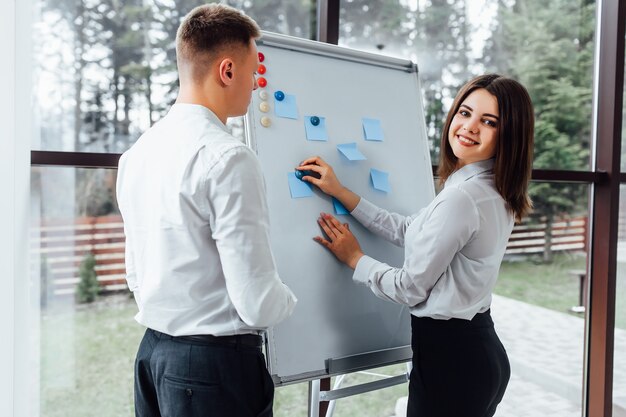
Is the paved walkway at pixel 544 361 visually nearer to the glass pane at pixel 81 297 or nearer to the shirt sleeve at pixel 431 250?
the shirt sleeve at pixel 431 250

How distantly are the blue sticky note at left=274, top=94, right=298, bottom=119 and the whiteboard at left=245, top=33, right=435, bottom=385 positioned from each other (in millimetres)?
15

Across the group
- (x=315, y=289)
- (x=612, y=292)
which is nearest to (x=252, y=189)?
(x=315, y=289)

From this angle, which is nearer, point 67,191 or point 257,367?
point 257,367

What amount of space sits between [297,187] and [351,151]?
0.24 m

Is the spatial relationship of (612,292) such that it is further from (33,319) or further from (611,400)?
(33,319)

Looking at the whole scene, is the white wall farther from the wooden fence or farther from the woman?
the woman

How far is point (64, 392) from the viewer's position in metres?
1.96

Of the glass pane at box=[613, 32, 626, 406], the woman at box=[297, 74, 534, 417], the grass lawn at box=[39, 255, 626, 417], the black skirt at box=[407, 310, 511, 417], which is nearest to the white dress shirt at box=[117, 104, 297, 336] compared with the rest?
the woman at box=[297, 74, 534, 417]

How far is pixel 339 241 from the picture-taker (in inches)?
66.5

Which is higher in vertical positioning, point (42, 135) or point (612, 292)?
point (42, 135)

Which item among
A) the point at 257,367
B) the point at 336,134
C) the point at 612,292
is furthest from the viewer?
the point at 612,292

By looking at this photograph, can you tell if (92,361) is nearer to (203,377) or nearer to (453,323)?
(203,377)

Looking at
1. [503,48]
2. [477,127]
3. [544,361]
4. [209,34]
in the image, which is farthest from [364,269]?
[544,361]

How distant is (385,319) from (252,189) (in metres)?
0.83
